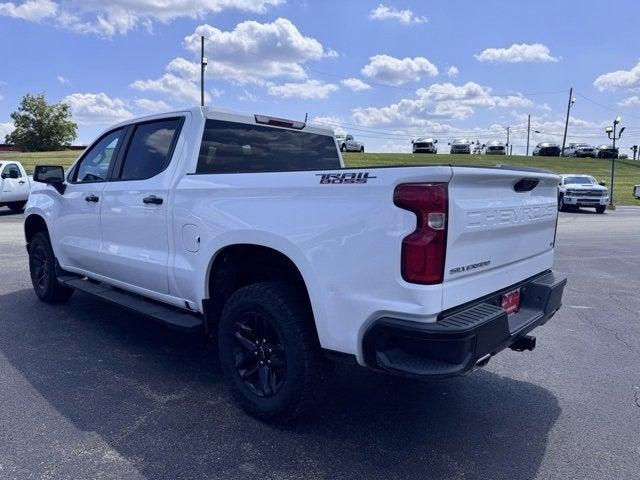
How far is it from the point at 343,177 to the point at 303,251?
48 centimetres

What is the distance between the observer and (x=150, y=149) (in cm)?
446

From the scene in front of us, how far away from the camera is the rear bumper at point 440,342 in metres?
2.60

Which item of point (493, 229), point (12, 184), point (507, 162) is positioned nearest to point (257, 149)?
point (493, 229)

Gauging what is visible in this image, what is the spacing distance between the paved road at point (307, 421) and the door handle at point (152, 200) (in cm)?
130

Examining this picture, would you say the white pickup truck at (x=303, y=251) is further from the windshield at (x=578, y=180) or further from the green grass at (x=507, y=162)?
the green grass at (x=507, y=162)

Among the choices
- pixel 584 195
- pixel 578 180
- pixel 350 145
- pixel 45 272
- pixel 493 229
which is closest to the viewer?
pixel 493 229

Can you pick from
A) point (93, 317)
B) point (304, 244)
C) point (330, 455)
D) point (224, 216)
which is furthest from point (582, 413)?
point (93, 317)

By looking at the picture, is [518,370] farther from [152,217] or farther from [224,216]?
[152,217]

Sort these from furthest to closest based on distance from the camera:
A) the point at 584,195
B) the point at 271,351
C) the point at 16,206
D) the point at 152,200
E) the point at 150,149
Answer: the point at 584,195 < the point at 16,206 < the point at 150,149 < the point at 152,200 < the point at 271,351

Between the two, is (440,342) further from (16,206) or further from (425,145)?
(425,145)

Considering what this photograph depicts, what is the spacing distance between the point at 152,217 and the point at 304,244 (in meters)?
1.63

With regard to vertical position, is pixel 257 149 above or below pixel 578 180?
above

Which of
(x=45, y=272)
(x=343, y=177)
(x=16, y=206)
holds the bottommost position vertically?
(x=16, y=206)

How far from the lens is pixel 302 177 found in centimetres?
308
